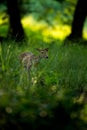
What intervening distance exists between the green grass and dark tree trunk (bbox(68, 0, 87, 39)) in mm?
8118

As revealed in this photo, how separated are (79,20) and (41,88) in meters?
12.2

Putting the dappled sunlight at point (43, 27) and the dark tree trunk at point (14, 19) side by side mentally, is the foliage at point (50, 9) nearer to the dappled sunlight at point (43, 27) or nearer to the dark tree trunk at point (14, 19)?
the dappled sunlight at point (43, 27)

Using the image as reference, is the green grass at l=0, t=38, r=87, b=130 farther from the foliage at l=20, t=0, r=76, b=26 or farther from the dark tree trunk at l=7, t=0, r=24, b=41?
the foliage at l=20, t=0, r=76, b=26

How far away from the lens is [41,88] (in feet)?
17.0

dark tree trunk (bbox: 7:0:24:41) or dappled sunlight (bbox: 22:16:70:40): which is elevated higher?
dark tree trunk (bbox: 7:0:24:41)

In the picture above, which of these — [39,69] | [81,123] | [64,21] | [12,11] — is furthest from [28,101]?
[64,21]

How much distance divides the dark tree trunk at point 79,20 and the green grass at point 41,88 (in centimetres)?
812

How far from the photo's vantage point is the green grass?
383 centimetres

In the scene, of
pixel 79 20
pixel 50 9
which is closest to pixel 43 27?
pixel 50 9

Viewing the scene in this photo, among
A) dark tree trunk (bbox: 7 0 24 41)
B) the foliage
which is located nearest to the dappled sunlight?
the foliage

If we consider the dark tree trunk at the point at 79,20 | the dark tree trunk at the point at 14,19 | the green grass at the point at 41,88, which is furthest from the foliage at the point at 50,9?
the green grass at the point at 41,88

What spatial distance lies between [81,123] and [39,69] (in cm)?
308

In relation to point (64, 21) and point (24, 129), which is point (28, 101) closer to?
point (24, 129)

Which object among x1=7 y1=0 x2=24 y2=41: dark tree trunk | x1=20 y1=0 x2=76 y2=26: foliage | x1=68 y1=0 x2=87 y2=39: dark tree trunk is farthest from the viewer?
x1=20 y1=0 x2=76 y2=26: foliage
